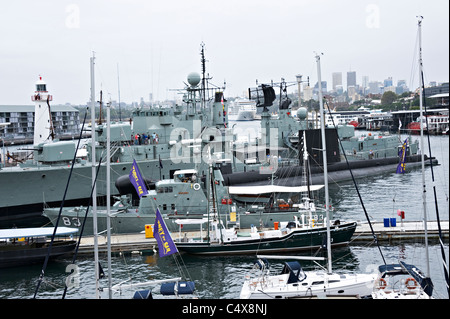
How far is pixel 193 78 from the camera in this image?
36.1m

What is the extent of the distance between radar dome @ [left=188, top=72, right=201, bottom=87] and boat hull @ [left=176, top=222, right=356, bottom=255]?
60.0 ft

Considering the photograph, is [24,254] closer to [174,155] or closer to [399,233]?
[399,233]

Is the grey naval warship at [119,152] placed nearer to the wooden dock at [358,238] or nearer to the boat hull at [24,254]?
the wooden dock at [358,238]

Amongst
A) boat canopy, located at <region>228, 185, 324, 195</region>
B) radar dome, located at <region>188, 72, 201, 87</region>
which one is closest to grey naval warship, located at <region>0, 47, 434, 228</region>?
radar dome, located at <region>188, 72, 201, 87</region>

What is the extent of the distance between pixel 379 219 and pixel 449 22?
2234 cm

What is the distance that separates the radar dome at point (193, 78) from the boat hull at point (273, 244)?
1828 cm

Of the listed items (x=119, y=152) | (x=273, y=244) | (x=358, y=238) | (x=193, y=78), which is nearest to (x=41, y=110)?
(x=119, y=152)

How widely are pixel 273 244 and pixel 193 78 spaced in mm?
18975

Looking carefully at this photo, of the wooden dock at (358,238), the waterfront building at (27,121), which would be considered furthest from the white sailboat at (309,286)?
the waterfront building at (27,121)

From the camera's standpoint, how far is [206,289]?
16.7 metres

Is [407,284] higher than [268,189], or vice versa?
[268,189]

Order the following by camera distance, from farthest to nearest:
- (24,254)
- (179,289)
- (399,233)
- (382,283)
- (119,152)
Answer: (119,152) → (399,233) → (24,254) → (382,283) → (179,289)

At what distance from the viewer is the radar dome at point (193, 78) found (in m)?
36.0

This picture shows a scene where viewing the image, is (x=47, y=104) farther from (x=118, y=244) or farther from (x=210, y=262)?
(x=210, y=262)
